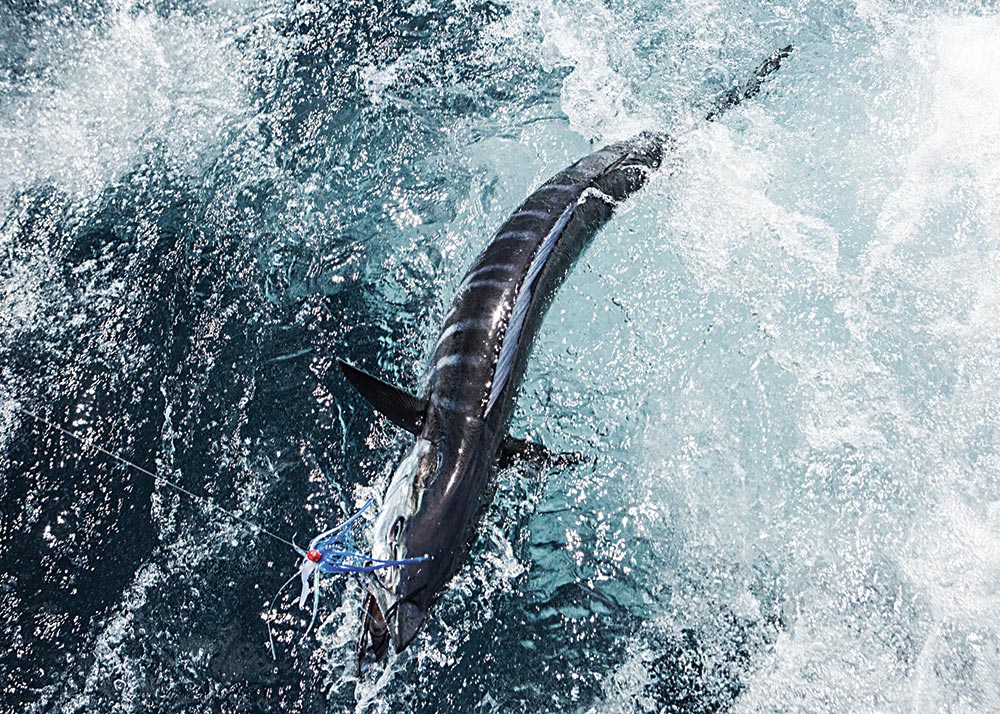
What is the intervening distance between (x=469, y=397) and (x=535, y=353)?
599mm

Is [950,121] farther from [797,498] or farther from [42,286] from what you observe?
[42,286]

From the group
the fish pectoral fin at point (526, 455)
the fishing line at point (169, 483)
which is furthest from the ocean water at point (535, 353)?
the fish pectoral fin at point (526, 455)

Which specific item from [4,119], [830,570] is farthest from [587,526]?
[4,119]

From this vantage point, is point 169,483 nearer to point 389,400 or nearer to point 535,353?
point 389,400

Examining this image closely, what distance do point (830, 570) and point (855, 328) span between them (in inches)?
50.1

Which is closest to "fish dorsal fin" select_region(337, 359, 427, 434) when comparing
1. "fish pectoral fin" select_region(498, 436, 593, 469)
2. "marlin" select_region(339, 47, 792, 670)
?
"marlin" select_region(339, 47, 792, 670)

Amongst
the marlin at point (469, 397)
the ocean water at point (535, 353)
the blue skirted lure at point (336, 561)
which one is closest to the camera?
the blue skirted lure at point (336, 561)

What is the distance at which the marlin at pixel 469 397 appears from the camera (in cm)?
252

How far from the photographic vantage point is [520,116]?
14.3 feet

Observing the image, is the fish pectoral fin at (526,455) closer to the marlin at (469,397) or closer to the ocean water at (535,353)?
the marlin at (469,397)

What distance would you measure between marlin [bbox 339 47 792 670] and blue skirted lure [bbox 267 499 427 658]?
0.24ft

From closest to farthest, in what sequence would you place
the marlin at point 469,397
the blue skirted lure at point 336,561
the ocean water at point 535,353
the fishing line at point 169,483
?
the blue skirted lure at point 336,561 → the marlin at point 469,397 → the ocean water at point 535,353 → the fishing line at point 169,483

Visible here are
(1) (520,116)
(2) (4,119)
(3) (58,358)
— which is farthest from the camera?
(1) (520,116)

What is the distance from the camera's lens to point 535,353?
342 cm
